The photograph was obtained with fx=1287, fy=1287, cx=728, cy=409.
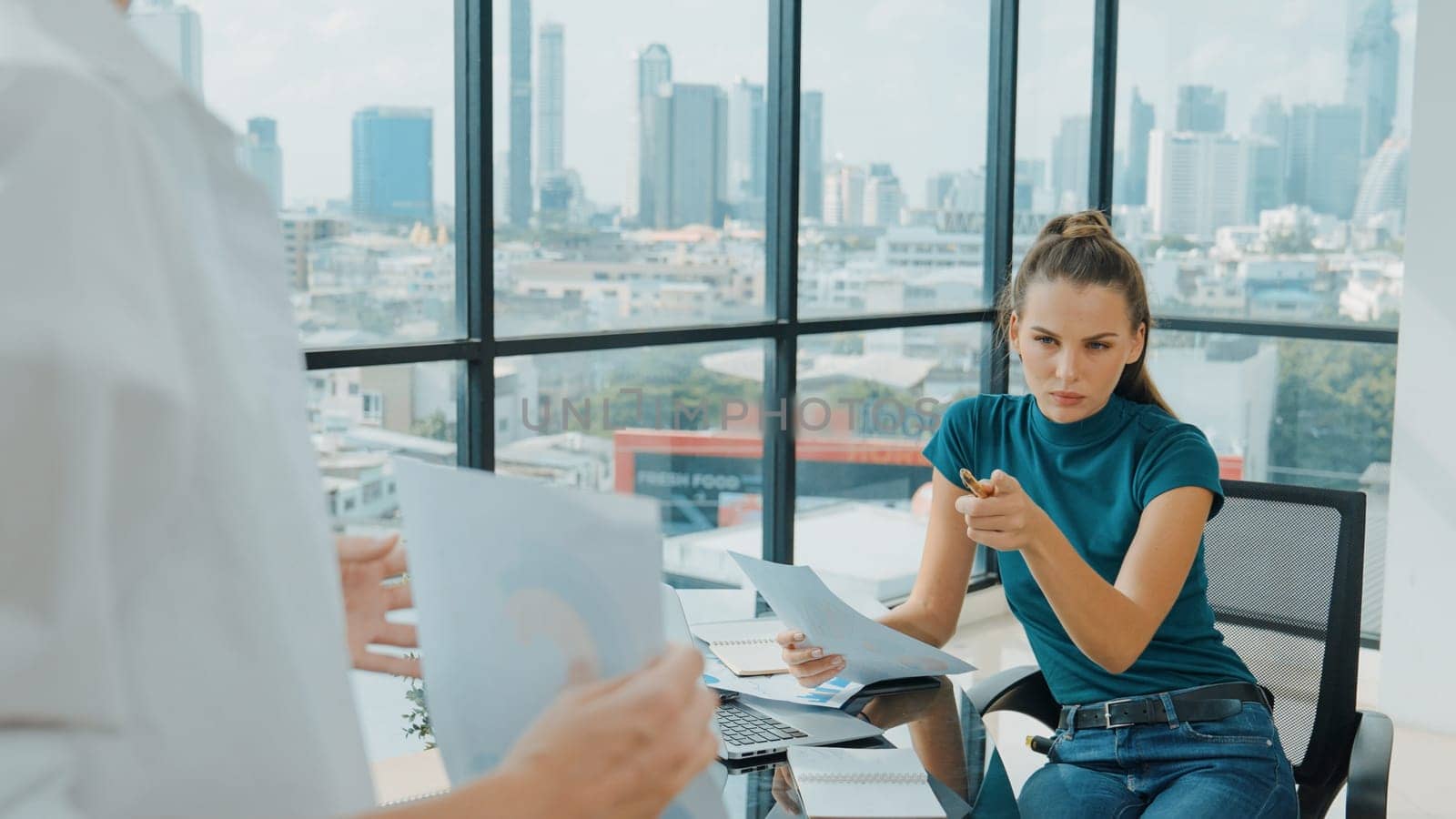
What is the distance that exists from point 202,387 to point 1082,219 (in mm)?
1745

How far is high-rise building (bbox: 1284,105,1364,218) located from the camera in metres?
4.16

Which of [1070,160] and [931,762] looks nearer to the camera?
[931,762]

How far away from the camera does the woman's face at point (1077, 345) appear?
189 cm

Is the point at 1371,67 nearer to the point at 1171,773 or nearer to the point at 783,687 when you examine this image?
the point at 1171,773

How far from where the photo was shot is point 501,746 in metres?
0.75

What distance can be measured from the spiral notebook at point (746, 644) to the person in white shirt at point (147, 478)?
1238mm

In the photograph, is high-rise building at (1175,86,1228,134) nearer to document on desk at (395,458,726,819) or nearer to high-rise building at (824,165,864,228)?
high-rise building at (824,165,864,228)

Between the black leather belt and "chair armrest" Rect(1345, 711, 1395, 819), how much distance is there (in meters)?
0.13

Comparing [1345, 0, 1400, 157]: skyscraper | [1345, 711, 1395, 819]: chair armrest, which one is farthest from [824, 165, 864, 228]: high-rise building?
[1345, 711, 1395, 819]: chair armrest

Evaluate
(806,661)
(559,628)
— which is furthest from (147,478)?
(806,661)

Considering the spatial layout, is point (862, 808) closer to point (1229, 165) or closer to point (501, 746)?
point (501, 746)

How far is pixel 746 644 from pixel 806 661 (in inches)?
7.6

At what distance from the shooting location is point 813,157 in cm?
387

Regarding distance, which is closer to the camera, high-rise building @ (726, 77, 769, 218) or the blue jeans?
the blue jeans
